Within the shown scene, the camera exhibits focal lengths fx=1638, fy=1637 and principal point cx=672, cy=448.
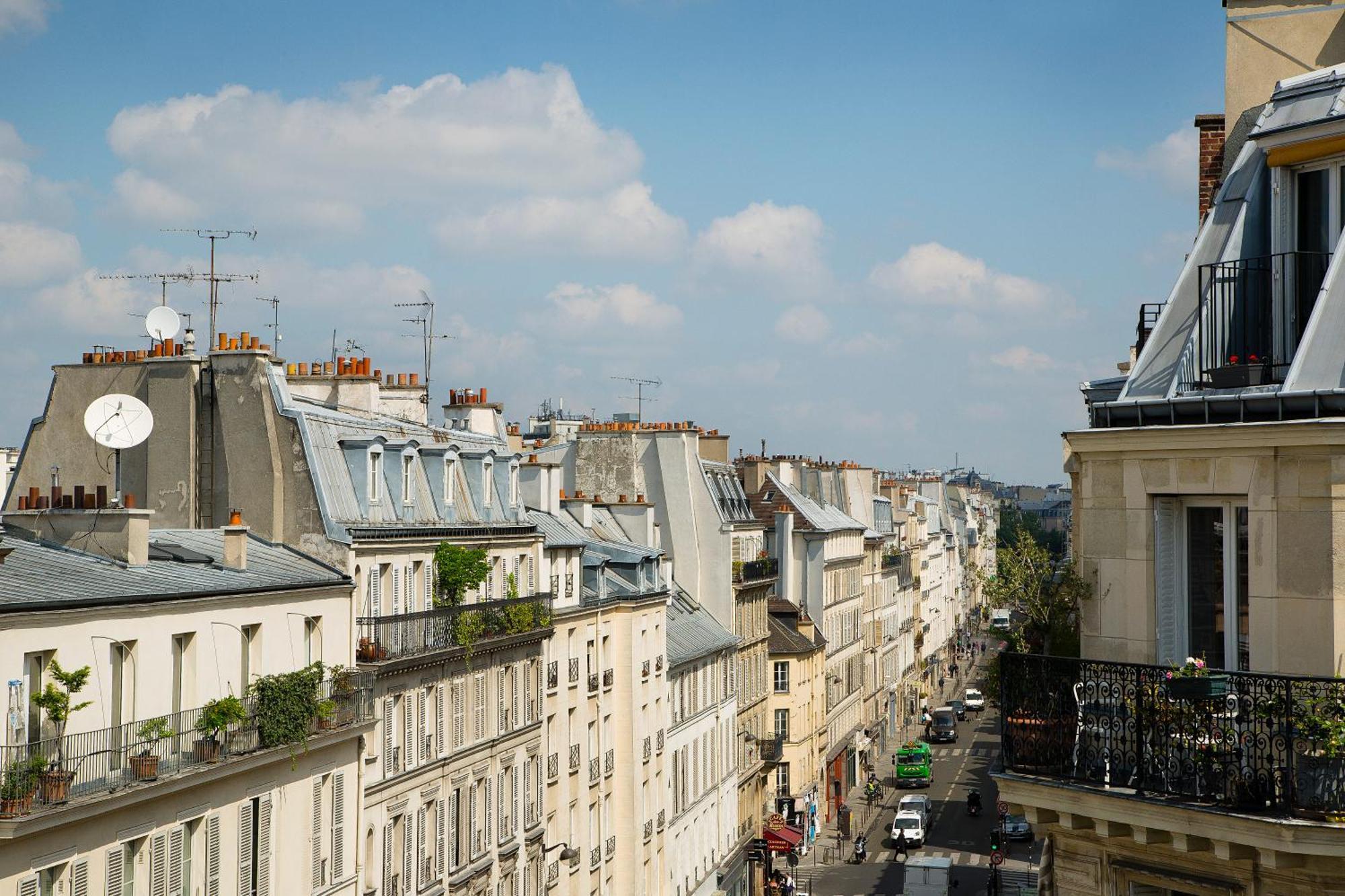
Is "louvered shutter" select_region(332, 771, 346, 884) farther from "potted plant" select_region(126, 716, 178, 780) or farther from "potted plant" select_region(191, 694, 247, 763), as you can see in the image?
"potted plant" select_region(126, 716, 178, 780)

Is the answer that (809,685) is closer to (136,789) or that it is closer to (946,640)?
(136,789)

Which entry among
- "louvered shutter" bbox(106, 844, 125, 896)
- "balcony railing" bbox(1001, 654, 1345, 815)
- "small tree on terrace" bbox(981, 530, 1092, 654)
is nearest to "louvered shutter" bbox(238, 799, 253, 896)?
"louvered shutter" bbox(106, 844, 125, 896)

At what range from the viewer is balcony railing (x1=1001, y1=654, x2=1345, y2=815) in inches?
480

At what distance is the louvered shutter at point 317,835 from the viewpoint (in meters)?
30.1

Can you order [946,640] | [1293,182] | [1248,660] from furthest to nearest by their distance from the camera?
[946,640] → [1293,182] → [1248,660]

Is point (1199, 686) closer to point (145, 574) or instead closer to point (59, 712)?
point (59, 712)

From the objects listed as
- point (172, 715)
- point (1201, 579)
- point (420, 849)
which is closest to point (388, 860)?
point (420, 849)

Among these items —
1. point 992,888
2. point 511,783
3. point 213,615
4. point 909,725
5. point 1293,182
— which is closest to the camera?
point 1293,182

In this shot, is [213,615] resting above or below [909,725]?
above

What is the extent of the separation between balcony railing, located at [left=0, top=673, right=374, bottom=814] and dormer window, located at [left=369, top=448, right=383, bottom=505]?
640cm

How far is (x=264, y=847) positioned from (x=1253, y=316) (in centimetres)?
2009

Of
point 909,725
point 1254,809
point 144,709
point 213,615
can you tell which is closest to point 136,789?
point 144,709

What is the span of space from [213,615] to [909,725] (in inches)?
3940

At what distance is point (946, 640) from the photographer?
163 meters
